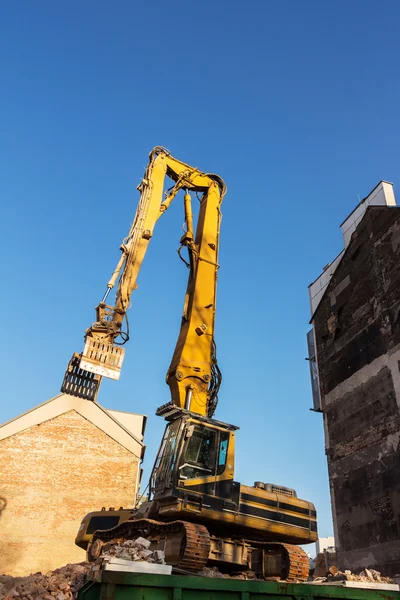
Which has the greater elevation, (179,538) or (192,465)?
(192,465)

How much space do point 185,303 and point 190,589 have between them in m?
8.48

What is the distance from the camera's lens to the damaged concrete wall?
16.7 m

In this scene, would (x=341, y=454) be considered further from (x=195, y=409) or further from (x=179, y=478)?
(x=179, y=478)

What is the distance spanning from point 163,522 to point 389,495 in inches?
426

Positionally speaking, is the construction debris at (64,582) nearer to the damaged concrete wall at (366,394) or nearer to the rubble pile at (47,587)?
the rubble pile at (47,587)

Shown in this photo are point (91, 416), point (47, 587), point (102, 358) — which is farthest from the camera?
point (91, 416)

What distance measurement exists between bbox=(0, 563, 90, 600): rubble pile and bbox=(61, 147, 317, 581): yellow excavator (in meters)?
1.74

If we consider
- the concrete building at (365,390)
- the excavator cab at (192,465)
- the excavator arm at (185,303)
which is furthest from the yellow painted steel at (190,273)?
the concrete building at (365,390)

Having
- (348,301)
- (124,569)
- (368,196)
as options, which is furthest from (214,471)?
(368,196)

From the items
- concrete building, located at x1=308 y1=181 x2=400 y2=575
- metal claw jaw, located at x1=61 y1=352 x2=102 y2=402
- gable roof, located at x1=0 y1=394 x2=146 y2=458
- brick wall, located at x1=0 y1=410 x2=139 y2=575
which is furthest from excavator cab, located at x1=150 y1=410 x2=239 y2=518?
gable roof, located at x1=0 y1=394 x2=146 y2=458

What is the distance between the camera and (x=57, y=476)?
24547mm

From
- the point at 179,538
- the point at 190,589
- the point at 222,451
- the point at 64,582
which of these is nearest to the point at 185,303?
the point at 222,451

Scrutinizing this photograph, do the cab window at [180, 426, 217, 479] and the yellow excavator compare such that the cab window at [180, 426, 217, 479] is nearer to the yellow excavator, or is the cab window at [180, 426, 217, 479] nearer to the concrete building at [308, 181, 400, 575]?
the yellow excavator

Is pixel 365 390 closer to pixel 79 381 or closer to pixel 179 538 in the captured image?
pixel 79 381
